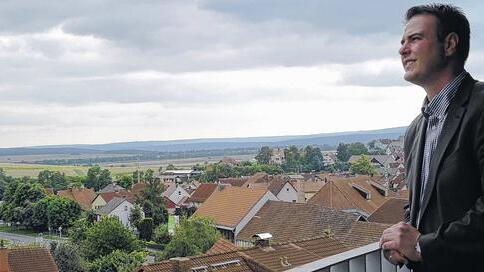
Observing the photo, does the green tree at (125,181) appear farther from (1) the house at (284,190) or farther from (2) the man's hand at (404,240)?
(2) the man's hand at (404,240)

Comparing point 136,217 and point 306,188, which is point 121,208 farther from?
point 306,188

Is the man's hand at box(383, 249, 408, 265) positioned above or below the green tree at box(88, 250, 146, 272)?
above

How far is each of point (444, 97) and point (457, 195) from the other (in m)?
0.20

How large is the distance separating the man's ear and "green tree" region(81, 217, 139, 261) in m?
19.0

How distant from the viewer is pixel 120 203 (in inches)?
1232

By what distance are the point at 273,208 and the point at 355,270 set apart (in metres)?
15.9

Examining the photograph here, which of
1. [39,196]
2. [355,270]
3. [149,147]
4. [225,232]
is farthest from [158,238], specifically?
[149,147]

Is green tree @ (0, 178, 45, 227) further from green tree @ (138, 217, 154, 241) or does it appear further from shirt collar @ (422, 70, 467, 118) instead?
shirt collar @ (422, 70, 467, 118)

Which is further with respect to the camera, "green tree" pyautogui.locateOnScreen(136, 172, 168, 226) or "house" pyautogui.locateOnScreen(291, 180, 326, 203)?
"house" pyautogui.locateOnScreen(291, 180, 326, 203)

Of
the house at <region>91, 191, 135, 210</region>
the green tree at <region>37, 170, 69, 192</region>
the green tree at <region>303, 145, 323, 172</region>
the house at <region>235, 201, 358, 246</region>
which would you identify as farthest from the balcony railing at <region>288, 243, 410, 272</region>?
the green tree at <region>303, 145, 323, 172</region>

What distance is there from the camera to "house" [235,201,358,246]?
47.5 ft

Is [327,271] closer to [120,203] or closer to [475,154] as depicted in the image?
[475,154]

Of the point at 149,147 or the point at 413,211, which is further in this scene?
the point at 149,147

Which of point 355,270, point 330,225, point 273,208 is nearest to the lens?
point 355,270
